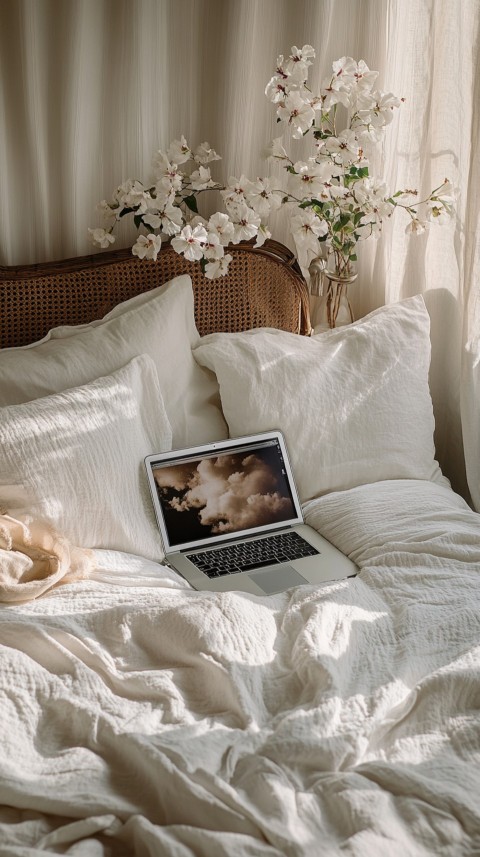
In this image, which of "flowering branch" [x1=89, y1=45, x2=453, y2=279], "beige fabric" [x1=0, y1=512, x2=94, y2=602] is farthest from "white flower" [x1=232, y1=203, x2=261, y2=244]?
"beige fabric" [x1=0, y1=512, x2=94, y2=602]

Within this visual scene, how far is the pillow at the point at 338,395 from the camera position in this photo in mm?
1990

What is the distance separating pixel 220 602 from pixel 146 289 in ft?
2.88

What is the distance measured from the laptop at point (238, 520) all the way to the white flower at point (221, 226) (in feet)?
1.48

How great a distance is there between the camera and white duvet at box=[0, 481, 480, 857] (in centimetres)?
110

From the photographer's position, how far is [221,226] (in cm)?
200

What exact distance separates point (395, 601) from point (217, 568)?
0.38 m

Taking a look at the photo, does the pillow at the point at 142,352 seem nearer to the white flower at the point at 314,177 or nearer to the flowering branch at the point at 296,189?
the flowering branch at the point at 296,189

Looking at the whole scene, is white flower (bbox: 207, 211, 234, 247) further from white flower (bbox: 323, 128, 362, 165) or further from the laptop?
the laptop

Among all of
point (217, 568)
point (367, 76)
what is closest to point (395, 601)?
point (217, 568)

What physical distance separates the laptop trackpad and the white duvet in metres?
0.13

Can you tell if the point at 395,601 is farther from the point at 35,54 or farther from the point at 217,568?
the point at 35,54

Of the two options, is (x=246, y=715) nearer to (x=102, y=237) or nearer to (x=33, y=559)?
(x=33, y=559)

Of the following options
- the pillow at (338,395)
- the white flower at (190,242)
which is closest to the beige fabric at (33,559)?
the pillow at (338,395)

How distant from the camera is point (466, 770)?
3.94ft
